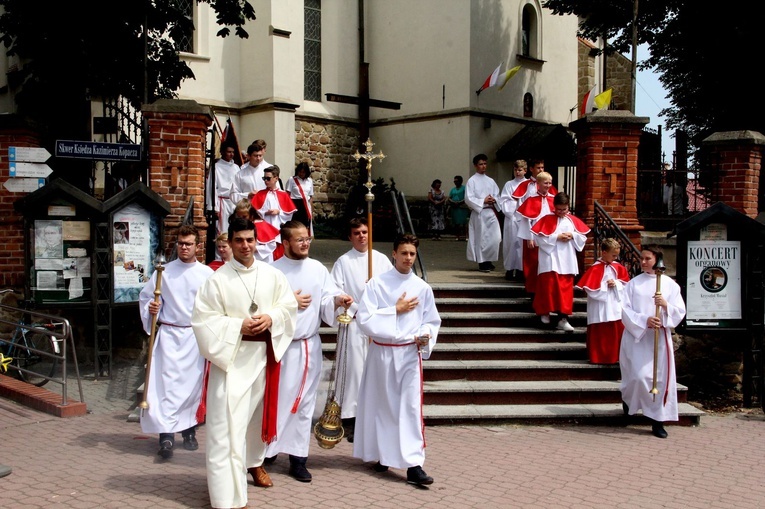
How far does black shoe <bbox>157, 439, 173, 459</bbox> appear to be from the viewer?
6867 mm

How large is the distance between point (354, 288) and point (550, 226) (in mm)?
3321

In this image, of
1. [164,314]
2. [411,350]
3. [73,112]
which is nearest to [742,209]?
[411,350]

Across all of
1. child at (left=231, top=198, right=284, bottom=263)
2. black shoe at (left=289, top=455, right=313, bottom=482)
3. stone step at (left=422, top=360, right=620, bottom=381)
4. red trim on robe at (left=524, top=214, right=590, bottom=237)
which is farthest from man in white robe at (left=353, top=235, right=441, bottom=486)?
child at (left=231, top=198, right=284, bottom=263)

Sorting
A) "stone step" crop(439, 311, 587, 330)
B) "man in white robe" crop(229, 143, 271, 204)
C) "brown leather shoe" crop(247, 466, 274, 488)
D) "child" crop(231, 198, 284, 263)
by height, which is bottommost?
"brown leather shoe" crop(247, 466, 274, 488)

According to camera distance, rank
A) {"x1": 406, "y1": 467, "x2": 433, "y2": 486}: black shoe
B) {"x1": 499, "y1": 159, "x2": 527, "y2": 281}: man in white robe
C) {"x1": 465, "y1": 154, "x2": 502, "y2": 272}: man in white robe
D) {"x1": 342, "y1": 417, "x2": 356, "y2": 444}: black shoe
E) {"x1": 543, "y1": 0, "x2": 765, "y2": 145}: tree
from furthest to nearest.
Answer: {"x1": 543, "y1": 0, "x2": 765, "y2": 145}: tree → {"x1": 465, "y1": 154, "x2": 502, "y2": 272}: man in white robe → {"x1": 499, "y1": 159, "x2": 527, "y2": 281}: man in white robe → {"x1": 342, "y1": 417, "x2": 356, "y2": 444}: black shoe → {"x1": 406, "y1": 467, "x2": 433, "y2": 486}: black shoe

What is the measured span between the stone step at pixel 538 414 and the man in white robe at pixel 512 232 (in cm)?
332

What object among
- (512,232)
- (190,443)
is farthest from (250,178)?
(190,443)

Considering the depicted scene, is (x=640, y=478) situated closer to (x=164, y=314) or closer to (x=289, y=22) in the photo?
(x=164, y=314)

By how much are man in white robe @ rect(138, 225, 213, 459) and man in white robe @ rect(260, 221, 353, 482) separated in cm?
95

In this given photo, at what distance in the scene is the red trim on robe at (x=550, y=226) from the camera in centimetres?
1032

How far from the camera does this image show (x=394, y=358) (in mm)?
6633

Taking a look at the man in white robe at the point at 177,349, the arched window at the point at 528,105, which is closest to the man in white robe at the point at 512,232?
the man in white robe at the point at 177,349

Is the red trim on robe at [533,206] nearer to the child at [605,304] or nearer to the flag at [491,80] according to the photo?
the child at [605,304]

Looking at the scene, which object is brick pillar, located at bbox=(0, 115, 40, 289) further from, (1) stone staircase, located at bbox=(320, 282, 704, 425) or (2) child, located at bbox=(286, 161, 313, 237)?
(1) stone staircase, located at bbox=(320, 282, 704, 425)
